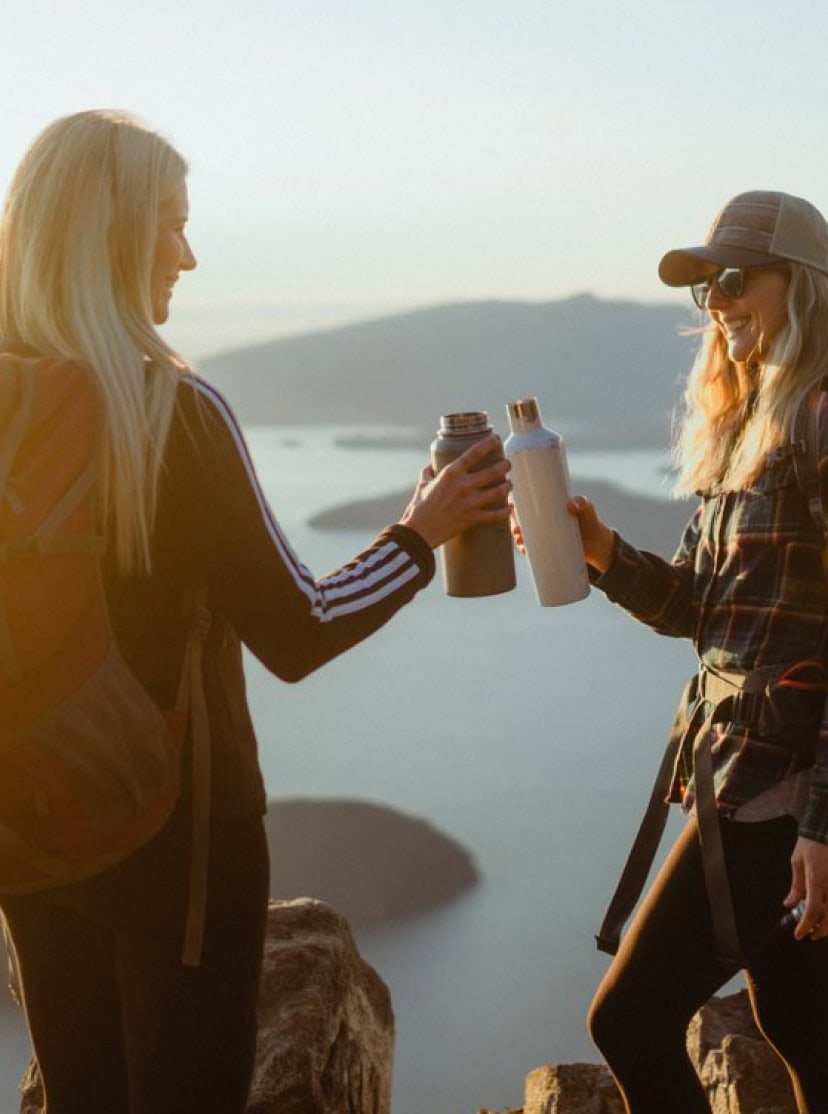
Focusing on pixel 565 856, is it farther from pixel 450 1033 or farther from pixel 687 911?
pixel 687 911

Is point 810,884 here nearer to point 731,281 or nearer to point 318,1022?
point 731,281

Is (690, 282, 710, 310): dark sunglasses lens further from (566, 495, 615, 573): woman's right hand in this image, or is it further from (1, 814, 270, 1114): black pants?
(1, 814, 270, 1114): black pants

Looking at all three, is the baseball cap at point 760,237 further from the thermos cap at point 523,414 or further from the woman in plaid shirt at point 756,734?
the thermos cap at point 523,414

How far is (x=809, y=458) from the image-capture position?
7.02 feet

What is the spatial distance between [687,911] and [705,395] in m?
0.99

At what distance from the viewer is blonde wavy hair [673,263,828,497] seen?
7.32ft

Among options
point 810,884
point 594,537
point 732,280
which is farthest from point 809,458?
point 810,884

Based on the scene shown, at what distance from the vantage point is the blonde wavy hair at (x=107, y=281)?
163 cm

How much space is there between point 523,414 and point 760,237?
0.53 m

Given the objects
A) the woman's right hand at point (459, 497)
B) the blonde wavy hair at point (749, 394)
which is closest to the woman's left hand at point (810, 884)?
the blonde wavy hair at point (749, 394)

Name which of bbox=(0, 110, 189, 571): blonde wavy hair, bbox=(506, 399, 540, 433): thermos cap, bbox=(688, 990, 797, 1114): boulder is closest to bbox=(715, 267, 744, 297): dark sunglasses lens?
bbox=(506, 399, 540, 433): thermos cap


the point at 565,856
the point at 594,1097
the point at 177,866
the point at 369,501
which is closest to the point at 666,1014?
the point at 177,866

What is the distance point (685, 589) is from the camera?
2.57m

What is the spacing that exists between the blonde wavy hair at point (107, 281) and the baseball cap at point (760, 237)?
108 cm
